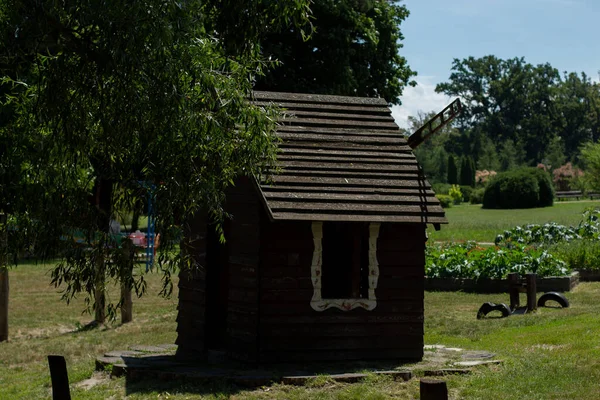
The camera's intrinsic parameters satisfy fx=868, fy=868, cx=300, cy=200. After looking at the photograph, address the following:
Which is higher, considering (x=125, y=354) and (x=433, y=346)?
(x=433, y=346)

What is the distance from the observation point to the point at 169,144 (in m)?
9.62

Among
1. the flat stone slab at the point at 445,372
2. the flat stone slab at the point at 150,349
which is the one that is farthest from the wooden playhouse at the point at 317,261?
the flat stone slab at the point at 445,372

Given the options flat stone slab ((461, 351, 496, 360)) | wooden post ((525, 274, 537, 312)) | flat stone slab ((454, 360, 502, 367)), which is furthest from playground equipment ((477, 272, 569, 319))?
flat stone slab ((454, 360, 502, 367))

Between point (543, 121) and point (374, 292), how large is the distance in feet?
350

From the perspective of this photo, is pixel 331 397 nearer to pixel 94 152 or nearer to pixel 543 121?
pixel 94 152

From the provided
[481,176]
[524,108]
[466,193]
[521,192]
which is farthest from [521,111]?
[521,192]

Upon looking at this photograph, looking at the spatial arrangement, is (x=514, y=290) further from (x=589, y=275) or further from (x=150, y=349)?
(x=150, y=349)

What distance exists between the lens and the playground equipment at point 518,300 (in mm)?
18500

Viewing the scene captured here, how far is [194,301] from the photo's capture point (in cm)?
1427

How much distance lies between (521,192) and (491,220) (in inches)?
591

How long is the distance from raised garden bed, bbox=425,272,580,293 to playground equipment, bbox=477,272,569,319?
8.16ft

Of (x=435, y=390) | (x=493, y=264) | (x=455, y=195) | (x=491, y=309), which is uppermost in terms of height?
(x=455, y=195)

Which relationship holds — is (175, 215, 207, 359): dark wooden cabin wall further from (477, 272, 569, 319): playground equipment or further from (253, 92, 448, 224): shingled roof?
(477, 272, 569, 319): playground equipment

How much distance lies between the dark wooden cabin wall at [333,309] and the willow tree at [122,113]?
2.36m
